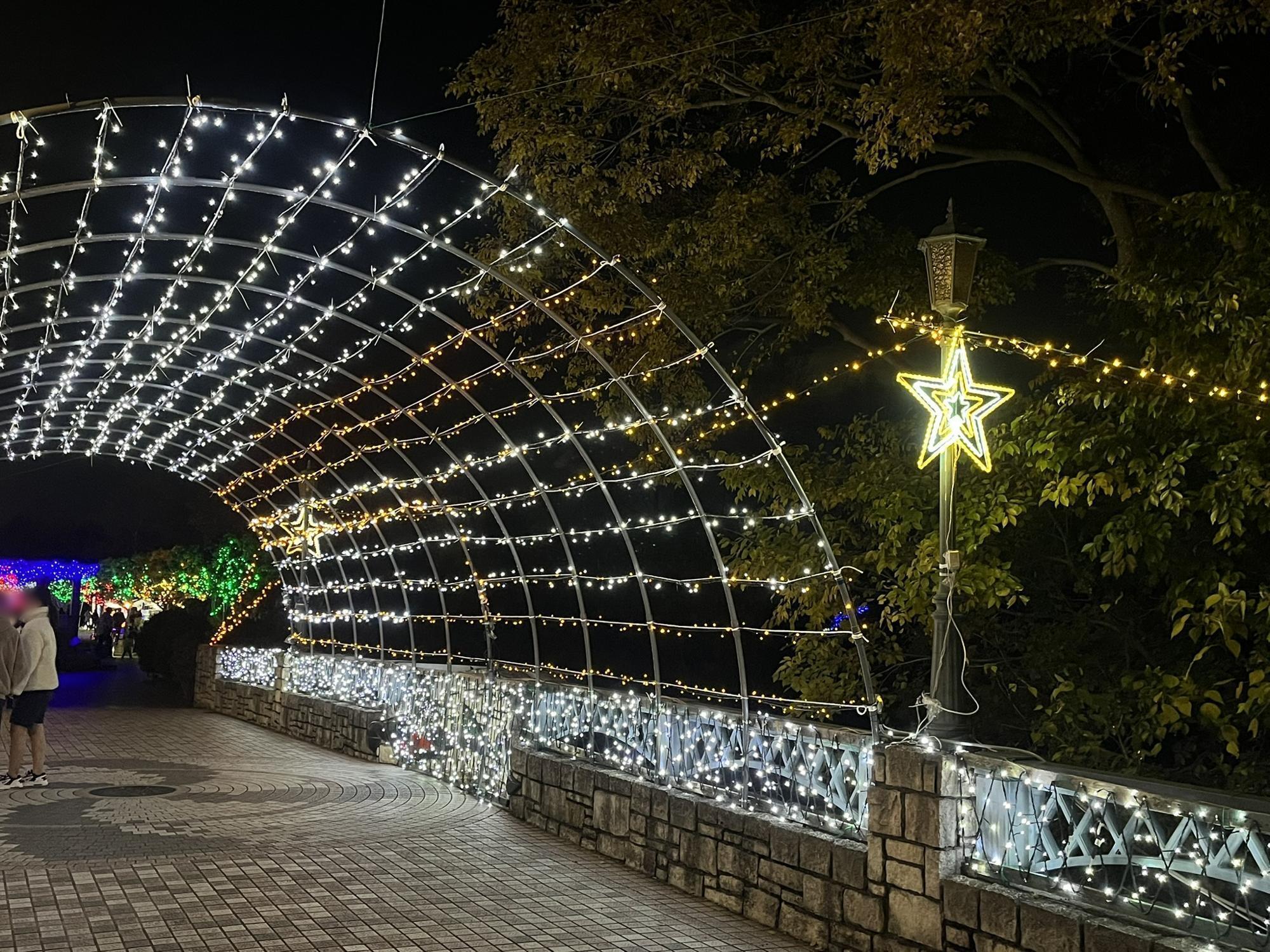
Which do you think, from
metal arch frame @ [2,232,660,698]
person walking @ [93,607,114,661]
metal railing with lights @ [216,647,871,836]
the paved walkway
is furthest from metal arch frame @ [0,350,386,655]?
person walking @ [93,607,114,661]

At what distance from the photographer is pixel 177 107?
777 centimetres

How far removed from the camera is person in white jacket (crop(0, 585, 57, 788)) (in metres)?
10.3

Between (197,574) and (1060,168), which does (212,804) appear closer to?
(1060,168)

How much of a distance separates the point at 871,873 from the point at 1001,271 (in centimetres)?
605

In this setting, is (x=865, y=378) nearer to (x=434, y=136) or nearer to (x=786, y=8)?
(x=786, y=8)

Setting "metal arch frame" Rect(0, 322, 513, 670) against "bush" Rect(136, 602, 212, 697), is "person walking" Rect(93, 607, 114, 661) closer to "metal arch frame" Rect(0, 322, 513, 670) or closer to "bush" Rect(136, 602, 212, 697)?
"bush" Rect(136, 602, 212, 697)

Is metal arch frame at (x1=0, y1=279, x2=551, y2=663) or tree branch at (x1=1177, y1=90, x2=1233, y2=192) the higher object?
tree branch at (x1=1177, y1=90, x2=1233, y2=192)

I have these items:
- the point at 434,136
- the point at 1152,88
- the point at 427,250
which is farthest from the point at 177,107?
the point at 1152,88

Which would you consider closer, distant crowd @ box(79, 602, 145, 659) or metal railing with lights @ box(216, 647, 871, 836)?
metal railing with lights @ box(216, 647, 871, 836)

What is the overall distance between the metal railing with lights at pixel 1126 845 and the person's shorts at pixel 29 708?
793 centimetres

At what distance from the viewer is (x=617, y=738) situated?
8867mm

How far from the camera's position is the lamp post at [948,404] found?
6.27 m

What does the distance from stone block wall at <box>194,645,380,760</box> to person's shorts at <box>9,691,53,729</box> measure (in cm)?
370

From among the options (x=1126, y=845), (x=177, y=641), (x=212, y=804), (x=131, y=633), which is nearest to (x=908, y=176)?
(x=1126, y=845)
